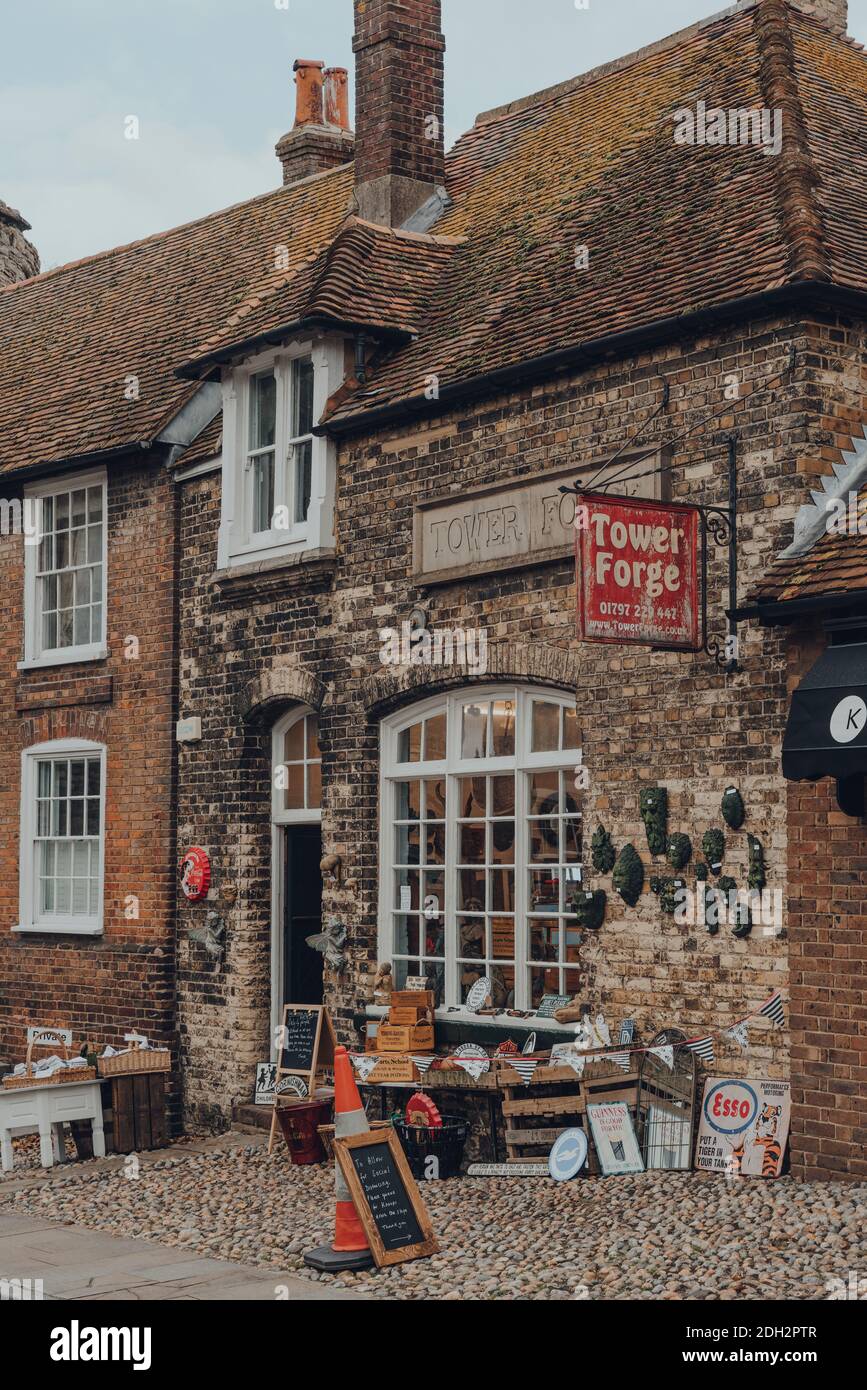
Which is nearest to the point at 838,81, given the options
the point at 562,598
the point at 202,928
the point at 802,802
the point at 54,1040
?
the point at 562,598

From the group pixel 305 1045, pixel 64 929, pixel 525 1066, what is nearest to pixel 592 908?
pixel 525 1066

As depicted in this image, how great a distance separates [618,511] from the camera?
1034 centimetres

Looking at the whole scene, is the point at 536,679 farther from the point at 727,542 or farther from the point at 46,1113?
the point at 46,1113

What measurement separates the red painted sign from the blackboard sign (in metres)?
3.06

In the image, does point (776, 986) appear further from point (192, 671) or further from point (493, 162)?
point (493, 162)

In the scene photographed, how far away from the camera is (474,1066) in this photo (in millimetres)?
12062

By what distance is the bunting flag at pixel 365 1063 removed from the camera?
12711 millimetres

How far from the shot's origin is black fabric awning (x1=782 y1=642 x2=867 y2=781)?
372 inches

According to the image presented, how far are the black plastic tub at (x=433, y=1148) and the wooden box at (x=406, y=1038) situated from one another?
31.7 inches

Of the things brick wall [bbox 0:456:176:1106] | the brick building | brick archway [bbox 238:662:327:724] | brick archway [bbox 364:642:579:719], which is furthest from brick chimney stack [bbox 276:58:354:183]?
brick archway [bbox 364:642:579:719]

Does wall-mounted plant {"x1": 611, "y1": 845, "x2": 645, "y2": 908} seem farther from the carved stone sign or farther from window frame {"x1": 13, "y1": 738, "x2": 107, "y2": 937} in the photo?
window frame {"x1": 13, "y1": 738, "x2": 107, "y2": 937}

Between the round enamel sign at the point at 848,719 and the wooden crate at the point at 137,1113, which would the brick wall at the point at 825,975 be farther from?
the wooden crate at the point at 137,1113

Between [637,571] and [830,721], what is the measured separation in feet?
4.98

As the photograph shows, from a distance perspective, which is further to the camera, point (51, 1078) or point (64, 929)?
point (64, 929)
